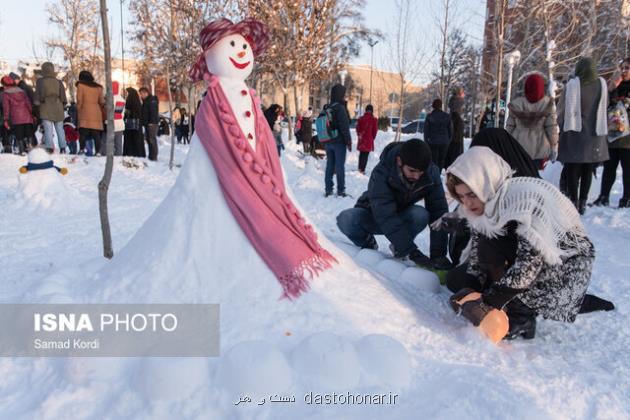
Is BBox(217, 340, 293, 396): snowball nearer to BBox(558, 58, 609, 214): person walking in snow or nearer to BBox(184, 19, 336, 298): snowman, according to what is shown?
BBox(184, 19, 336, 298): snowman

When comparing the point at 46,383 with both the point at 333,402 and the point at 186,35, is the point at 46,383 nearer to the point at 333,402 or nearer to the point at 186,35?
the point at 333,402

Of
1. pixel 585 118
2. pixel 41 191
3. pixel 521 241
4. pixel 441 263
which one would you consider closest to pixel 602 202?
pixel 585 118

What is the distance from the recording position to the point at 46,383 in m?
2.05

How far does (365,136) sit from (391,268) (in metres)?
6.69

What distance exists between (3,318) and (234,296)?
1501mm

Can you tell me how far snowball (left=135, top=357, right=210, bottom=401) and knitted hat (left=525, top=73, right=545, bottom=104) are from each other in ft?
14.1

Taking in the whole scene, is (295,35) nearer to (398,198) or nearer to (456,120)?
(456,120)

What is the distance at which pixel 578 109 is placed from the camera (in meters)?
4.90

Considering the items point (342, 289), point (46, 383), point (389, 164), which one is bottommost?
point (46, 383)

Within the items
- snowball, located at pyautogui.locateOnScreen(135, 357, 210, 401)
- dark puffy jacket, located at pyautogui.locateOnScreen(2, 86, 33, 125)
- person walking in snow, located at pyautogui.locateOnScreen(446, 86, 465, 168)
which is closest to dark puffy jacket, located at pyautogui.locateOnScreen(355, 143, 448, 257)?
snowball, located at pyautogui.locateOnScreen(135, 357, 210, 401)

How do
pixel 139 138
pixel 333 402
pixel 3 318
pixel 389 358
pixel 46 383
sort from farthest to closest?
pixel 139 138 < pixel 3 318 < pixel 46 383 < pixel 389 358 < pixel 333 402

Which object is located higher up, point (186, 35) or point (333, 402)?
point (186, 35)

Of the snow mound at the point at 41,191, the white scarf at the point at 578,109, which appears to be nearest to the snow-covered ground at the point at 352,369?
the white scarf at the point at 578,109

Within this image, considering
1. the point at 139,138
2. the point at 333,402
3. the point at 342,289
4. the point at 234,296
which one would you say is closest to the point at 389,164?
the point at 342,289
